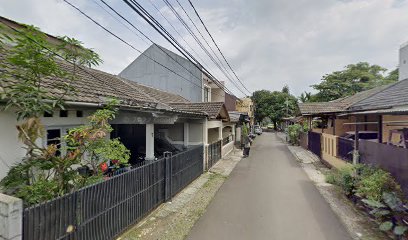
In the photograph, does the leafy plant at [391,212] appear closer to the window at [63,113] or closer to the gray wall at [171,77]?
the window at [63,113]

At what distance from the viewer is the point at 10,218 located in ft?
9.66

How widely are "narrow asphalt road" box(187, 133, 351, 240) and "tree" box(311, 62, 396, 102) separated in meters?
29.6

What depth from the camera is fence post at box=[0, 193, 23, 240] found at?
2.93 meters

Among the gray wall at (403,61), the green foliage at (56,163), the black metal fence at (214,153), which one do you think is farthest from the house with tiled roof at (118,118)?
the gray wall at (403,61)

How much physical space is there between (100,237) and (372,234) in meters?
5.79

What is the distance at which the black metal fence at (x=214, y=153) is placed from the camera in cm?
1274

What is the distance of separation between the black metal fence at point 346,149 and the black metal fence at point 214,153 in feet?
20.4

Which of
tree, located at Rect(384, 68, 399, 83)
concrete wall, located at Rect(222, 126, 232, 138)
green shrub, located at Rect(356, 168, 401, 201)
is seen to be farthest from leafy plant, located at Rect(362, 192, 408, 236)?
tree, located at Rect(384, 68, 399, 83)

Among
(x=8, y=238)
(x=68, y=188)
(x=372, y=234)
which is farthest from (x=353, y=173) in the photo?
(x=8, y=238)

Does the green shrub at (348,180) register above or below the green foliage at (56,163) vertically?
below

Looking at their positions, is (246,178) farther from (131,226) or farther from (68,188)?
(68,188)

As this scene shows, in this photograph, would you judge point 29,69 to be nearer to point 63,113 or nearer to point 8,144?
point 8,144

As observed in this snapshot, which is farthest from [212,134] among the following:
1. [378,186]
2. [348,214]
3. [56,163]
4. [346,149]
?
[56,163]

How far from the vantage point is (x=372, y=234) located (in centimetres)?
539
